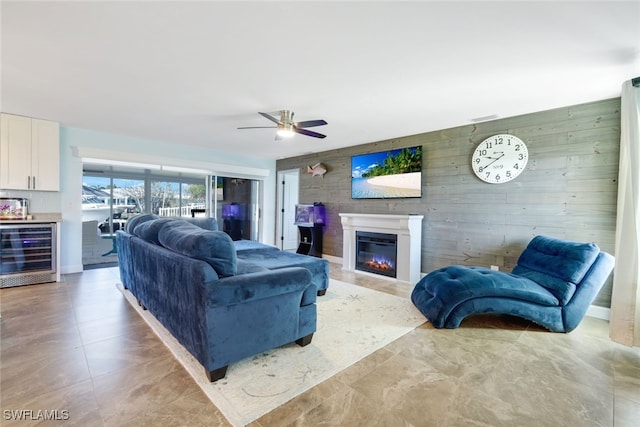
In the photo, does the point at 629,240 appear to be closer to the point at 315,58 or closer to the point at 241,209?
the point at 315,58

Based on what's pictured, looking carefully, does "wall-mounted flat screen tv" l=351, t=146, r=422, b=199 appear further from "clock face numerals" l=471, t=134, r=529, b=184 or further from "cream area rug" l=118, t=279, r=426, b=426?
"cream area rug" l=118, t=279, r=426, b=426

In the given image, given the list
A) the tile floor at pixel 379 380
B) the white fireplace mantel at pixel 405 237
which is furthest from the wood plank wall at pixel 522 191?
the tile floor at pixel 379 380

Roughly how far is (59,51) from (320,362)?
3.19 meters

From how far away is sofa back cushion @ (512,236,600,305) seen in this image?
8.51 feet

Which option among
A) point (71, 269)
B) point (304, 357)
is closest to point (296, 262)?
point (304, 357)

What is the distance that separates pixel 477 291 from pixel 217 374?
2343mm

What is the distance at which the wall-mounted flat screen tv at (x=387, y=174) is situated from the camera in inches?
177

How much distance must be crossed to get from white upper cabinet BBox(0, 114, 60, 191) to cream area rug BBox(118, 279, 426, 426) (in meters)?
2.50

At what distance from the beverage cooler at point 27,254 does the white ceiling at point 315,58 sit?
1.61m

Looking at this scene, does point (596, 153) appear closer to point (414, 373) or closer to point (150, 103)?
point (414, 373)

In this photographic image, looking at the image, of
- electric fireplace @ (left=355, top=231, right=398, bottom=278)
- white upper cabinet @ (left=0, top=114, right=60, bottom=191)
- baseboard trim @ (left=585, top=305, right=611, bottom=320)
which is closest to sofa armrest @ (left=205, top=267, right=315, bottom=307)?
electric fireplace @ (left=355, top=231, right=398, bottom=278)

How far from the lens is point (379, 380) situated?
1847 millimetres

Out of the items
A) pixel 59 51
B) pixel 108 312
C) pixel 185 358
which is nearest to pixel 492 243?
pixel 185 358

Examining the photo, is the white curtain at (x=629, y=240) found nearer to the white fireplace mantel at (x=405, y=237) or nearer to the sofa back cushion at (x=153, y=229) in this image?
the white fireplace mantel at (x=405, y=237)
